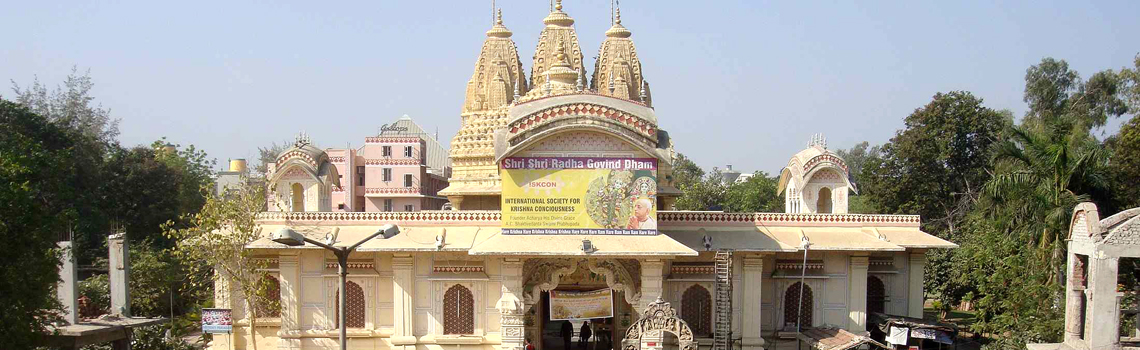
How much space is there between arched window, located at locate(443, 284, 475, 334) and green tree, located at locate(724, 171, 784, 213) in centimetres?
3669

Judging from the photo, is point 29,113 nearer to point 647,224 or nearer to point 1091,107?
point 647,224

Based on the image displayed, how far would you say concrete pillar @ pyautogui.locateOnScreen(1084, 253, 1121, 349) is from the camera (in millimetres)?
17641

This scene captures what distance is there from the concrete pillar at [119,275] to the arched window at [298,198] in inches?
167

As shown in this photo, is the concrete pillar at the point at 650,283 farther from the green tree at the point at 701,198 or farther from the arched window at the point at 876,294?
the green tree at the point at 701,198

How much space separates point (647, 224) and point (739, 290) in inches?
118

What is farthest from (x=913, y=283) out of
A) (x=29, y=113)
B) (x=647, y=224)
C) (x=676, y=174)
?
(x=676, y=174)

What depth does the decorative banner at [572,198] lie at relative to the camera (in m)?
20.4

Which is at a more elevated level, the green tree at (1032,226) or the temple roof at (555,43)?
the temple roof at (555,43)

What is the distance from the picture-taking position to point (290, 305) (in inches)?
866

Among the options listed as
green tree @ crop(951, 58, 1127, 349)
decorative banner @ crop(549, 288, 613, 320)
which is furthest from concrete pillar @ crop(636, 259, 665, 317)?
green tree @ crop(951, 58, 1127, 349)

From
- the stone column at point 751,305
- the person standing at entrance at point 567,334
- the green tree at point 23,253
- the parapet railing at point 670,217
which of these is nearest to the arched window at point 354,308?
the parapet railing at point 670,217

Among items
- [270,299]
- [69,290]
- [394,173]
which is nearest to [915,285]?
[270,299]

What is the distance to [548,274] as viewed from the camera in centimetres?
2130

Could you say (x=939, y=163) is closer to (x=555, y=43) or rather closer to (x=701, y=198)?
(x=555, y=43)
